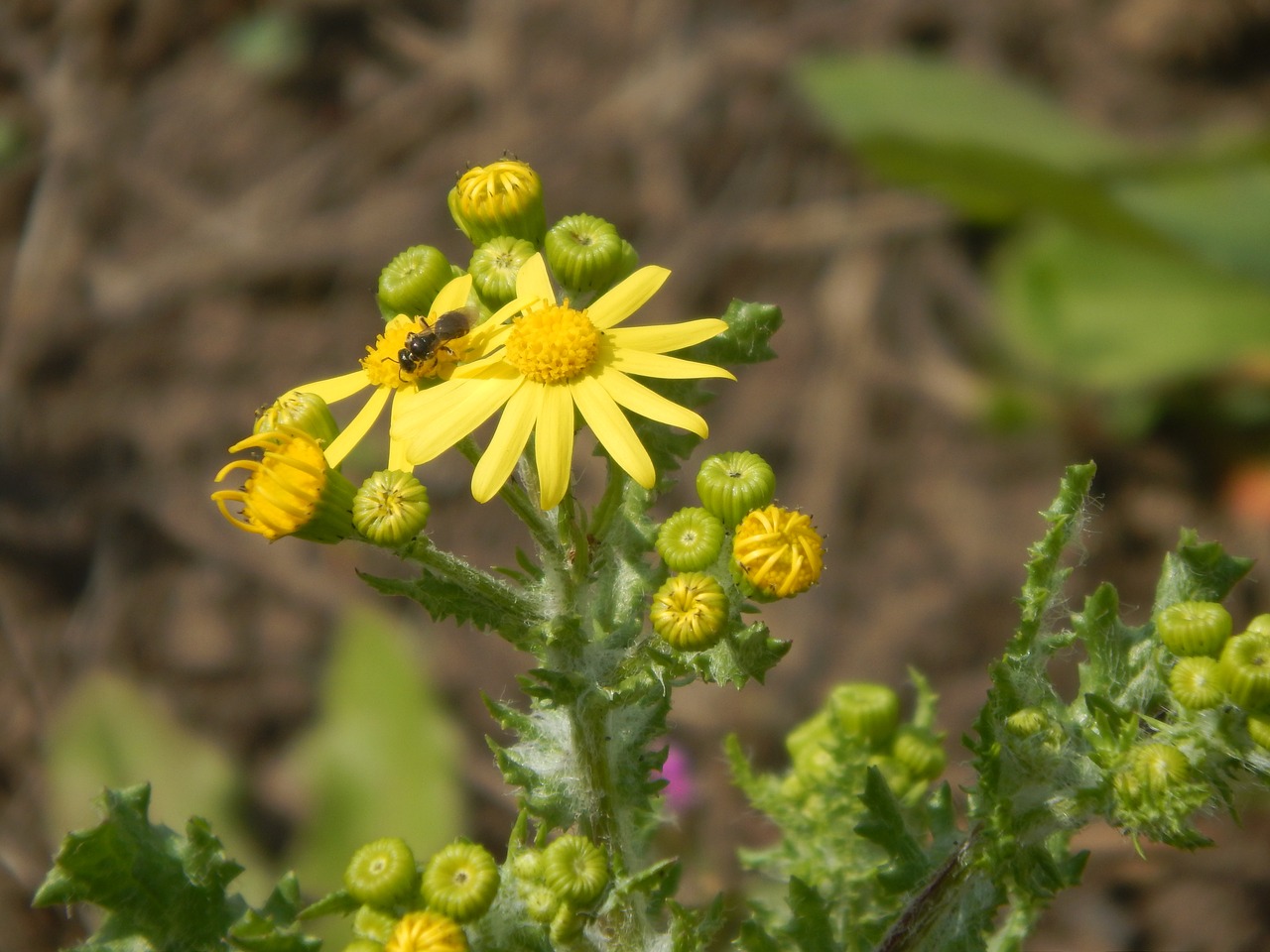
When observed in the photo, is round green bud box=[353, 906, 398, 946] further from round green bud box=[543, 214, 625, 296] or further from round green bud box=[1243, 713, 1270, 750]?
round green bud box=[1243, 713, 1270, 750]

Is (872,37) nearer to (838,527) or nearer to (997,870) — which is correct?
(838,527)

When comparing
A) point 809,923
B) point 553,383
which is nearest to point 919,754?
point 809,923

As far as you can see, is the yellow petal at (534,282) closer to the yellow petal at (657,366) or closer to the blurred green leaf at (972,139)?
the yellow petal at (657,366)

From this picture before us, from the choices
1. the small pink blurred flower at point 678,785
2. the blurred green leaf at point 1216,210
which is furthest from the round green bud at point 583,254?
the blurred green leaf at point 1216,210

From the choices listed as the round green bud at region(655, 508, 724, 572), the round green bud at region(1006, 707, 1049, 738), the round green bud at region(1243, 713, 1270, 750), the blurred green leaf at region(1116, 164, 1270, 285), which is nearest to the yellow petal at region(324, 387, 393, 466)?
the round green bud at region(655, 508, 724, 572)

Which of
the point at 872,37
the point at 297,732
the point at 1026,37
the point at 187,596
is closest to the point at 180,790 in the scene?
the point at 297,732

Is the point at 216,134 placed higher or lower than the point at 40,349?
higher
